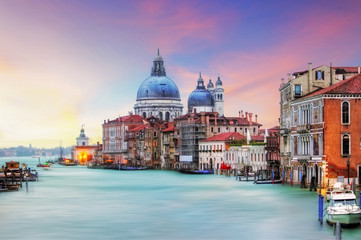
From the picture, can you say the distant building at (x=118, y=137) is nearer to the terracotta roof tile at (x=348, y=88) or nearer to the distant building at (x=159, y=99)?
the distant building at (x=159, y=99)

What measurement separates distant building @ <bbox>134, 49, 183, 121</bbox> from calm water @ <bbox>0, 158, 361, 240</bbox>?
87704mm

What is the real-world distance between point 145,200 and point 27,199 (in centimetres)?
607

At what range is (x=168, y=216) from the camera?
28.4m

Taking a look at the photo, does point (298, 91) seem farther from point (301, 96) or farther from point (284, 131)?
point (284, 131)

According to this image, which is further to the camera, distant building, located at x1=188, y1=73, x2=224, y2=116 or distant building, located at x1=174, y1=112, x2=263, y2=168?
distant building, located at x1=188, y1=73, x2=224, y2=116

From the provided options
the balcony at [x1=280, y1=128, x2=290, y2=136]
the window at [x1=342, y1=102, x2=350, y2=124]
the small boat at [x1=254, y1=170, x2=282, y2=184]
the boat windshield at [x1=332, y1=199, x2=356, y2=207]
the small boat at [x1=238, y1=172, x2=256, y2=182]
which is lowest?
the small boat at [x1=238, y1=172, x2=256, y2=182]

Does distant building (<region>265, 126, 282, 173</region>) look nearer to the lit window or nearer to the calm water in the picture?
the lit window

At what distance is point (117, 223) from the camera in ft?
86.5

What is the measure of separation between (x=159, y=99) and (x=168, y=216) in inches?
3969

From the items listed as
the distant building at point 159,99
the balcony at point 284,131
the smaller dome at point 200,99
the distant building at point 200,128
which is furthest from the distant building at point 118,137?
the balcony at point 284,131

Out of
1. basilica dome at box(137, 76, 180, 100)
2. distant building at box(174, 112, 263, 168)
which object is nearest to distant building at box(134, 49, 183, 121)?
basilica dome at box(137, 76, 180, 100)

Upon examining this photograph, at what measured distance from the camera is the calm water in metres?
23.5

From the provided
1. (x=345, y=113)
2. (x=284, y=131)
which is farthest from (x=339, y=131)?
(x=284, y=131)

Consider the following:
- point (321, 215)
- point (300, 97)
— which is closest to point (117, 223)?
point (321, 215)
